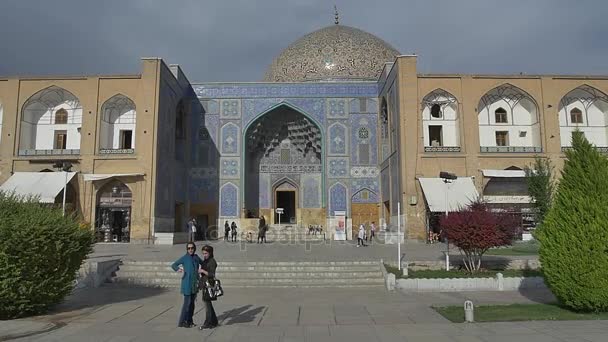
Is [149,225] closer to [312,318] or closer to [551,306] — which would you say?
[312,318]

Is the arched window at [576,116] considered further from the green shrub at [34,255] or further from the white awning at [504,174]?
the green shrub at [34,255]

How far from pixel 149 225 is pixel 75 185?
3823 millimetres

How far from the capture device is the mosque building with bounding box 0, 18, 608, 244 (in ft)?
69.6

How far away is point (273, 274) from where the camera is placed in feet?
39.6

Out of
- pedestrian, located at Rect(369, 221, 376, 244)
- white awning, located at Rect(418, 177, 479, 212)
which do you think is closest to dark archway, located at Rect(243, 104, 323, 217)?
pedestrian, located at Rect(369, 221, 376, 244)

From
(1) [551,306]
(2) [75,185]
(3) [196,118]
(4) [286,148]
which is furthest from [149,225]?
(1) [551,306]

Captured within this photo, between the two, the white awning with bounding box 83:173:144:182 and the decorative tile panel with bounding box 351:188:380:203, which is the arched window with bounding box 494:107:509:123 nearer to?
the decorative tile panel with bounding box 351:188:380:203

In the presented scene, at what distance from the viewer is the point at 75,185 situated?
69.7ft

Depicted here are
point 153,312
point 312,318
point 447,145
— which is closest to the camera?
point 312,318

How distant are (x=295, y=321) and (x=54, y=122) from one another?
66.0 feet

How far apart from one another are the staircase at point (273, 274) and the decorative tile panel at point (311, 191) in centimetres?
1438

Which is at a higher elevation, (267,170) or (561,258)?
(267,170)

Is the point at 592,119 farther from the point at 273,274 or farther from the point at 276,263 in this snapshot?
the point at 273,274

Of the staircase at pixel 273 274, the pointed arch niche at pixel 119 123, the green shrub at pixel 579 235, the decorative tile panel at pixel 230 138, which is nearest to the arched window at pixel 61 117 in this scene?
the pointed arch niche at pixel 119 123
